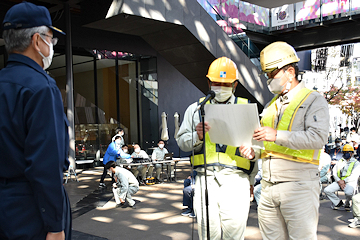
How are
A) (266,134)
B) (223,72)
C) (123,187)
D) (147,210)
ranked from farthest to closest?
(123,187)
(147,210)
(223,72)
(266,134)

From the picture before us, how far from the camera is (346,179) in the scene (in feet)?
23.9

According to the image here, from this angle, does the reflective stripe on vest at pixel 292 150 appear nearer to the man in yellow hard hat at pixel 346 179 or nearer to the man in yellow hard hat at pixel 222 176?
the man in yellow hard hat at pixel 222 176

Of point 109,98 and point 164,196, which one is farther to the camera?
point 109,98

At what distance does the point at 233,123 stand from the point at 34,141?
152 centimetres

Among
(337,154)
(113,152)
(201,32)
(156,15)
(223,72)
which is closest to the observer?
(223,72)

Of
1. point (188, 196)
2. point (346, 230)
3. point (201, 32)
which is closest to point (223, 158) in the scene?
point (346, 230)

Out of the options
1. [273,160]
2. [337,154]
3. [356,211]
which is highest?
[273,160]

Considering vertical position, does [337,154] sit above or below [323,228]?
above

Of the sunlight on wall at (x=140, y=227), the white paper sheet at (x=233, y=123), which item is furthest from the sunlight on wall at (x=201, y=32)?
the white paper sheet at (x=233, y=123)

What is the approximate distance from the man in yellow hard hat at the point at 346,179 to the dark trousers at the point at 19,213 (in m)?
7.03

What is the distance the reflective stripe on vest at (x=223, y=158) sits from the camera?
2841mm

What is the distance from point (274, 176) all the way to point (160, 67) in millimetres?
15744

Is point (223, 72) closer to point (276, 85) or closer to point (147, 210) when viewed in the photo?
point (276, 85)

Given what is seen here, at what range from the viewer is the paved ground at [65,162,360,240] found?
5742mm
